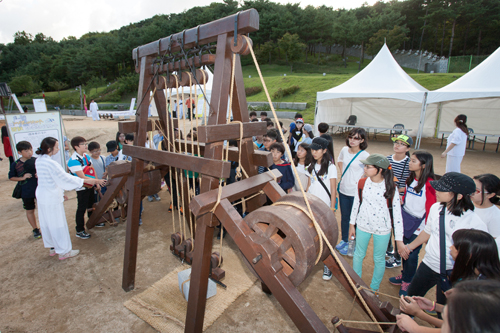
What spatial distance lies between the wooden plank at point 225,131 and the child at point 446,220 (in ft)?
5.13

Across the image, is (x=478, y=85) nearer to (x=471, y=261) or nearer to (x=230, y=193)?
(x=471, y=261)

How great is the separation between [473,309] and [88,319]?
3061 millimetres

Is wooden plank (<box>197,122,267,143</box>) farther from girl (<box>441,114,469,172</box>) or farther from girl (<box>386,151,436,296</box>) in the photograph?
girl (<box>441,114,469,172</box>)

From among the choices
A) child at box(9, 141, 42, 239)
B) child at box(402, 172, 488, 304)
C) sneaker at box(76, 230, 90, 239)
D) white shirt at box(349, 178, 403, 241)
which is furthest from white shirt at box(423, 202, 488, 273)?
child at box(9, 141, 42, 239)

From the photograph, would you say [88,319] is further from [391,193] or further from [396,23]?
[396,23]

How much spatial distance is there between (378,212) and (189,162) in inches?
74.7

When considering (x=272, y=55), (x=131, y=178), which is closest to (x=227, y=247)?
(x=131, y=178)

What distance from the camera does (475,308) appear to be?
0.94 metres

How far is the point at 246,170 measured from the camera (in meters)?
2.36

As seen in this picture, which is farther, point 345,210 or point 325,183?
point 345,210

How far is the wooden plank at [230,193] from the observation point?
5.37ft

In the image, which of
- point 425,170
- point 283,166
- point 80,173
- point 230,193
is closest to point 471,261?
point 425,170

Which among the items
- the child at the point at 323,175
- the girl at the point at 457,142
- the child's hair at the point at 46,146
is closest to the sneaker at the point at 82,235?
the child's hair at the point at 46,146

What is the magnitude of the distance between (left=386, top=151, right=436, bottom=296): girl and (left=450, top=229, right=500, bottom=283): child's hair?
1135 mm
